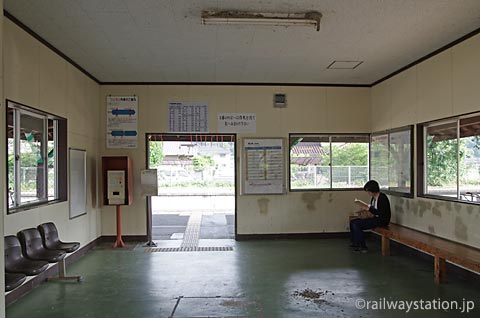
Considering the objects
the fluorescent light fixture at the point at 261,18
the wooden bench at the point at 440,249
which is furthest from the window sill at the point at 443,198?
the fluorescent light fixture at the point at 261,18

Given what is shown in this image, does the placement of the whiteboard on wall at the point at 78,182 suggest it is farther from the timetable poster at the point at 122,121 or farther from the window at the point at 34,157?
the timetable poster at the point at 122,121

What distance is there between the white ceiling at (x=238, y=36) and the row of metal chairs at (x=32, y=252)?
2.16 meters

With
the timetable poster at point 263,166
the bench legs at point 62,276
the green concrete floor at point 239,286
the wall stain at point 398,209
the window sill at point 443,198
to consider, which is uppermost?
the timetable poster at point 263,166

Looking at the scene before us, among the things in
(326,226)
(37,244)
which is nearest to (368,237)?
(326,226)

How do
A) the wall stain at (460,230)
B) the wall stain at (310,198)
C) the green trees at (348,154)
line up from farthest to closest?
the green trees at (348,154)
the wall stain at (310,198)
the wall stain at (460,230)

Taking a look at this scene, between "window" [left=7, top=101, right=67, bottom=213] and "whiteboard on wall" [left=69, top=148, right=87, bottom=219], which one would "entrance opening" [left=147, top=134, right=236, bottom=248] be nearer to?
"whiteboard on wall" [left=69, top=148, right=87, bottom=219]

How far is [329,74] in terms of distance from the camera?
5801 mm

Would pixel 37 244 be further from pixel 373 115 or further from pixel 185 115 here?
pixel 373 115

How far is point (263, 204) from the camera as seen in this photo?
20.9ft

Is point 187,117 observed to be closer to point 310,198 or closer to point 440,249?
point 310,198

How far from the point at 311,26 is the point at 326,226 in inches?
153

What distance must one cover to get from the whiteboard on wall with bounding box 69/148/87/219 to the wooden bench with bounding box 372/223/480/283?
4.40 meters

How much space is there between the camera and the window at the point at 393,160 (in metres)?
5.33

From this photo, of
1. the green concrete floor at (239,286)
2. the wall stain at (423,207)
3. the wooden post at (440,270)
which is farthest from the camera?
the wall stain at (423,207)
